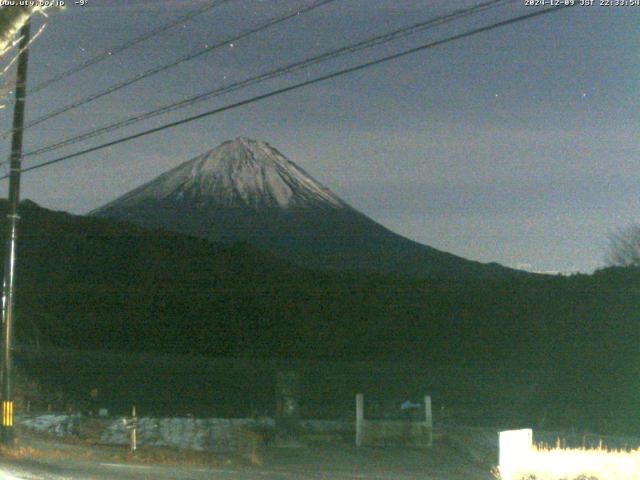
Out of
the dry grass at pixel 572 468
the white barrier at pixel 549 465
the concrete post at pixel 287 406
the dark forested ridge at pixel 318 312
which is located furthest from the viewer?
the dark forested ridge at pixel 318 312

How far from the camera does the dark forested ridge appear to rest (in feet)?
166

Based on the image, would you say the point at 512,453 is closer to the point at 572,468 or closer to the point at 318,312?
the point at 572,468

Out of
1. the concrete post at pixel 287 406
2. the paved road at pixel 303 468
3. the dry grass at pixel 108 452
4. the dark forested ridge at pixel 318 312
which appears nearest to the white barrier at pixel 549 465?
the paved road at pixel 303 468

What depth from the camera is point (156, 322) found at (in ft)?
202

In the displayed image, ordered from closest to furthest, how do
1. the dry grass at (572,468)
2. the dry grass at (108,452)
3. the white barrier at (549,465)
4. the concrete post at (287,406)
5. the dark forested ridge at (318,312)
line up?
1. the dry grass at (572,468)
2. the white barrier at (549,465)
3. the dry grass at (108,452)
4. the concrete post at (287,406)
5. the dark forested ridge at (318,312)

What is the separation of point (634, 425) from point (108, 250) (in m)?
50.4

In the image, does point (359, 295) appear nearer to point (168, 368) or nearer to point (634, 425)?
point (168, 368)

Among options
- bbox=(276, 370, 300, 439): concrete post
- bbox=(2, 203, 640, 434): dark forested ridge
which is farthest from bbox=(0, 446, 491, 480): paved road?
bbox=(2, 203, 640, 434): dark forested ridge

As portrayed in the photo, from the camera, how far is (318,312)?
65125 millimetres

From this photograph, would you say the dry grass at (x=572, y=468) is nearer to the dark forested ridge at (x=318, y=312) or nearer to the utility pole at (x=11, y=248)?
the utility pole at (x=11, y=248)

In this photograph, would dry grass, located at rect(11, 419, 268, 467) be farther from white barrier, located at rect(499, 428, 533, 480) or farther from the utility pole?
white barrier, located at rect(499, 428, 533, 480)

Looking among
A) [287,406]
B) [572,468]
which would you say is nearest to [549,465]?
[572,468]

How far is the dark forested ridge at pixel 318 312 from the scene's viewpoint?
50.6 meters

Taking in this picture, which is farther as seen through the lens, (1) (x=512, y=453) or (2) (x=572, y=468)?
(1) (x=512, y=453)
